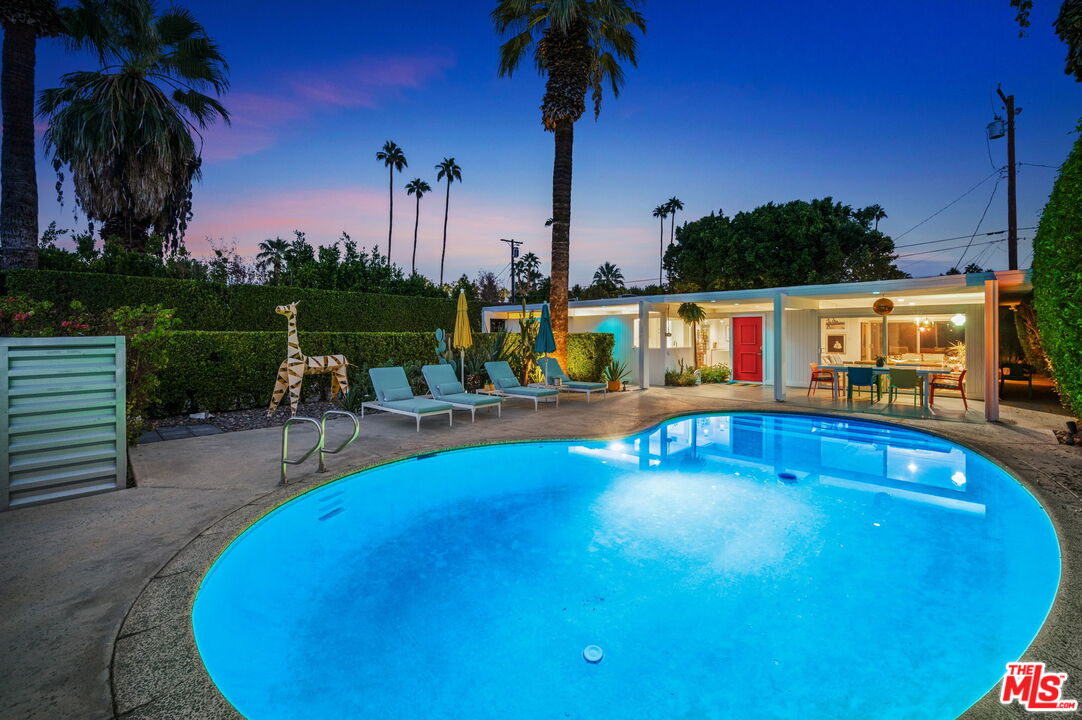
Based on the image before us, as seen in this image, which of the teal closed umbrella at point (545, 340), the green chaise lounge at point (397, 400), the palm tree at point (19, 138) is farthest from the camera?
the teal closed umbrella at point (545, 340)

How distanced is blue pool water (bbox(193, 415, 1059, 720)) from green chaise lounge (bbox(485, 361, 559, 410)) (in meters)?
4.48

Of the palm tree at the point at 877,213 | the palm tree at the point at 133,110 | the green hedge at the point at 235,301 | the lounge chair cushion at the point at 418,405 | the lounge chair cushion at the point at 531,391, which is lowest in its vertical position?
the lounge chair cushion at the point at 418,405

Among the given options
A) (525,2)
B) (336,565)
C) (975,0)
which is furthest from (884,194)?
(336,565)

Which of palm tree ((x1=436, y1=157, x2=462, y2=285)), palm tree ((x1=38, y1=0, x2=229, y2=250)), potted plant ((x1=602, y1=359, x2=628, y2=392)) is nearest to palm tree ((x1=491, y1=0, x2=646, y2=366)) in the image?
potted plant ((x1=602, y1=359, x2=628, y2=392))

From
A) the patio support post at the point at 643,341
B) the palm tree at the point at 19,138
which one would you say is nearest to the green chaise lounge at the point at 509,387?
the patio support post at the point at 643,341

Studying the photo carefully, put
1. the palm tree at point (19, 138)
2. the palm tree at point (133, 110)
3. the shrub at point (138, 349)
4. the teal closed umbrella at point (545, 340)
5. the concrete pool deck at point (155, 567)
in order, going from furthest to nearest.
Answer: the teal closed umbrella at point (545, 340), the palm tree at point (133, 110), the palm tree at point (19, 138), the shrub at point (138, 349), the concrete pool deck at point (155, 567)

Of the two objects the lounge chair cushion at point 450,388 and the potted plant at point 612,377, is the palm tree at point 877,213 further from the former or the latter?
the lounge chair cushion at point 450,388

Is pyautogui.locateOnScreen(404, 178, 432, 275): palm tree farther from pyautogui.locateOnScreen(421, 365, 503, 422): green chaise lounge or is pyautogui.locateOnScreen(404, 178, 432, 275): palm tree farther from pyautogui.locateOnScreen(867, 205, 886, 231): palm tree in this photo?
pyautogui.locateOnScreen(421, 365, 503, 422): green chaise lounge

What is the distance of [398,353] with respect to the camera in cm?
1247

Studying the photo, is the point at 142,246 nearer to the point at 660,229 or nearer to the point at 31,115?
the point at 31,115

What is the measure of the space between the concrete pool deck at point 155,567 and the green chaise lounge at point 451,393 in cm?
150

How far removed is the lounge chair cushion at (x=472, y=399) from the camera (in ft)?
30.3

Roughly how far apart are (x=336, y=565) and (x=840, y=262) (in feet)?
110

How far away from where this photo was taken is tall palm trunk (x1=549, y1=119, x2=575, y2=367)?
1254 centimetres
